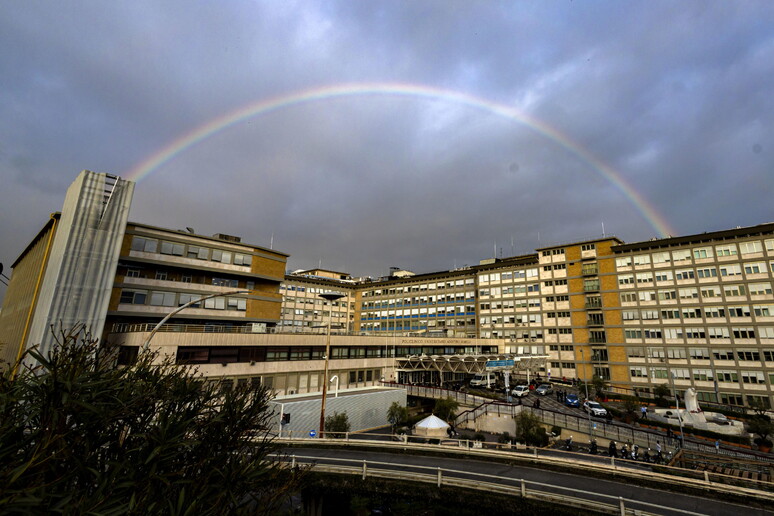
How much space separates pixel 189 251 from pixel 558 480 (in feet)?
139

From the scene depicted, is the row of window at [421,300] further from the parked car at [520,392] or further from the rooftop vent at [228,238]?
the rooftop vent at [228,238]

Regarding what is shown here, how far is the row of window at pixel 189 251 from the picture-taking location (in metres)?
39.6

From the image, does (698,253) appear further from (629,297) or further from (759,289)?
(629,297)

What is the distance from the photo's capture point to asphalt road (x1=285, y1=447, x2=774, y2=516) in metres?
11.9

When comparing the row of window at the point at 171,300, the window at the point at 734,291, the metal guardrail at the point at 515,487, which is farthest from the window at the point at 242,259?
the window at the point at 734,291

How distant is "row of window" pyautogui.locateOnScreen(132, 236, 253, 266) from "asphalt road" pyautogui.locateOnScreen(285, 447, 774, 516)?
101 ft

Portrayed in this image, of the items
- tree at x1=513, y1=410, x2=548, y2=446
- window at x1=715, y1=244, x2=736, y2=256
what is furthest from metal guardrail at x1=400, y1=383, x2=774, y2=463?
window at x1=715, y1=244, x2=736, y2=256

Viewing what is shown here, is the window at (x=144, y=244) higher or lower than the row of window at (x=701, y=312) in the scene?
higher

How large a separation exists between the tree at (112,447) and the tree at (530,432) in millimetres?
29924

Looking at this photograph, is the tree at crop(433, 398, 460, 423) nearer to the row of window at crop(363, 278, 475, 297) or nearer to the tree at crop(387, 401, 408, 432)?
the tree at crop(387, 401, 408, 432)

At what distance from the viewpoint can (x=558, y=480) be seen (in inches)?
570

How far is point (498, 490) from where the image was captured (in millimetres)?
12836

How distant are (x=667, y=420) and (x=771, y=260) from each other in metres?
37.9

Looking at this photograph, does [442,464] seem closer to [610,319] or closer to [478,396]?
[478,396]
